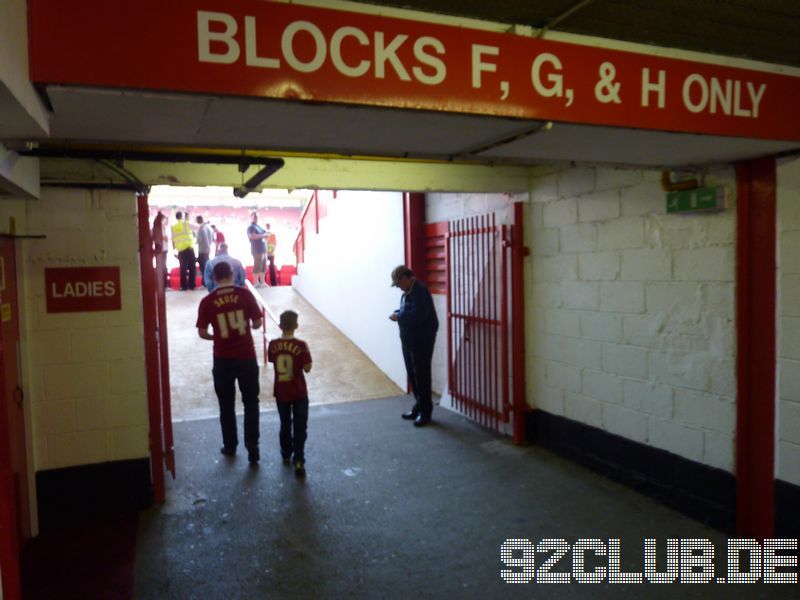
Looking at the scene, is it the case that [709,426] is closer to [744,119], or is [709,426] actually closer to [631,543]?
[631,543]

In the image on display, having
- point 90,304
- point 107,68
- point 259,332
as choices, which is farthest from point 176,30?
point 259,332

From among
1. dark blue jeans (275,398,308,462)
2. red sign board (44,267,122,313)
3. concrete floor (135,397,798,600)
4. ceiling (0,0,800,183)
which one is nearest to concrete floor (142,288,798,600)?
concrete floor (135,397,798,600)

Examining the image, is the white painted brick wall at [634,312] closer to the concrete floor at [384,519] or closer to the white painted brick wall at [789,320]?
the white painted brick wall at [789,320]

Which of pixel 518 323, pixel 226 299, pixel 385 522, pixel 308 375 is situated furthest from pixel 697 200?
pixel 308 375

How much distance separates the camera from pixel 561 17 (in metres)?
2.38

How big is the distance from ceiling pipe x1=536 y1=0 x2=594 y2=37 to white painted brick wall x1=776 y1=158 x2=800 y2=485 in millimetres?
1710

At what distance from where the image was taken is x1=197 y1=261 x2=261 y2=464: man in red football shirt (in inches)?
191

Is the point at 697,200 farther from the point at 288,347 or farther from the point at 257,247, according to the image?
the point at 257,247

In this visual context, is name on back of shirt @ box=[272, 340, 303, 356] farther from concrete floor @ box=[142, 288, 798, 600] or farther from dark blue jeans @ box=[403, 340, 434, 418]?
dark blue jeans @ box=[403, 340, 434, 418]

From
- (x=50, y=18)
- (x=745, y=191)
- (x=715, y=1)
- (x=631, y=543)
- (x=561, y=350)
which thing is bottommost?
(x=631, y=543)

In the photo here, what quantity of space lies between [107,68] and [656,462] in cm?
398

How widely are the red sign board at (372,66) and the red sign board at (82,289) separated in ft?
8.28

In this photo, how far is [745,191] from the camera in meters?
3.42

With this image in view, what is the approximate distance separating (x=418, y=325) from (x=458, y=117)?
3.73 metres
